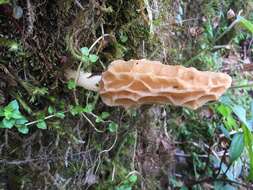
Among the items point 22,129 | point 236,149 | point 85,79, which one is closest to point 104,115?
point 85,79

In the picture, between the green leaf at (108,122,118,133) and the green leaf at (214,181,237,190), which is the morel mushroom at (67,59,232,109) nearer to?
the green leaf at (108,122,118,133)

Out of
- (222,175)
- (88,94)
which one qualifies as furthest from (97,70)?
(222,175)

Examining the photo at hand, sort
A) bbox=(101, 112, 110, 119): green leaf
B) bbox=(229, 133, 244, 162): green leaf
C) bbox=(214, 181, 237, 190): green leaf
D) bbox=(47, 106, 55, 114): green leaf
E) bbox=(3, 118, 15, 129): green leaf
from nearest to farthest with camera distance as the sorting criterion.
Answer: bbox=(3, 118, 15, 129): green leaf
bbox=(47, 106, 55, 114): green leaf
bbox=(101, 112, 110, 119): green leaf
bbox=(229, 133, 244, 162): green leaf
bbox=(214, 181, 237, 190): green leaf

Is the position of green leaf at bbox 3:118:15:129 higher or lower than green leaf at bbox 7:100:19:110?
lower

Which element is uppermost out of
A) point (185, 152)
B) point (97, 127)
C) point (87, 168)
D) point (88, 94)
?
point (88, 94)

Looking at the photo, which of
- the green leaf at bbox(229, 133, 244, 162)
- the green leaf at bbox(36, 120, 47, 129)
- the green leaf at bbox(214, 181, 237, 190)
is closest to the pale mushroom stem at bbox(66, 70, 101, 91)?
the green leaf at bbox(36, 120, 47, 129)

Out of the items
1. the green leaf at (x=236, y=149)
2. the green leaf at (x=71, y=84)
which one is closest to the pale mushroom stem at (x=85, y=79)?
the green leaf at (x=71, y=84)

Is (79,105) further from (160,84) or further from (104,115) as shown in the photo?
(160,84)

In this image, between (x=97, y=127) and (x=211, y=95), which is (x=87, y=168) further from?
(x=211, y=95)
